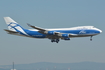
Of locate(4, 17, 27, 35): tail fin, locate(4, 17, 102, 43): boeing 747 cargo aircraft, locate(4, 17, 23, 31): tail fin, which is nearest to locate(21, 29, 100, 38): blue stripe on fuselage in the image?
locate(4, 17, 102, 43): boeing 747 cargo aircraft

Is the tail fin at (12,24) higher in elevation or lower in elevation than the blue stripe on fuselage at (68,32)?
higher

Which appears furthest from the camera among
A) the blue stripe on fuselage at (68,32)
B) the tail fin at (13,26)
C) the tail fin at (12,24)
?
the tail fin at (12,24)

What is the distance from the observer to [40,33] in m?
101

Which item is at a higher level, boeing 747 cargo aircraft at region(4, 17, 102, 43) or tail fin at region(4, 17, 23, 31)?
tail fin at region(4, 17, 23, 31)

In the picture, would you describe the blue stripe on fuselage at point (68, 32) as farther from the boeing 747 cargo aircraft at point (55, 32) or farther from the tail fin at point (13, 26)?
the tail fin at point (13, 26)

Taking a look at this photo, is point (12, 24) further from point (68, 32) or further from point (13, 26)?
point (68, 32)

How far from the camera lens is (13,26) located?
10725 centimetres

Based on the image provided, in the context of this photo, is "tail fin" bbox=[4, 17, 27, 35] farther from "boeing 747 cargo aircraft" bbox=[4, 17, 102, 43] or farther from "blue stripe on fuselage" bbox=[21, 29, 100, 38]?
"blue stripe on fuselage" bbox=[21, 29, 100, 38]

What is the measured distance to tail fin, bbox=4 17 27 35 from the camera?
4132 inches

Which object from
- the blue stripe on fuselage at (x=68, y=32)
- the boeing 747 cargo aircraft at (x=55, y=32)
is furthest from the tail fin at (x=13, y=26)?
the blue stripe on fuselage at (x=68, y=32)

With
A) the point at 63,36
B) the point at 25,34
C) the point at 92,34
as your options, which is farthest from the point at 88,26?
the point at 25,34

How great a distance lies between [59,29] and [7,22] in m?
22.6

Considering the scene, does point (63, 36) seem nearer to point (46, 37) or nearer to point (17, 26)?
point (46, 37)

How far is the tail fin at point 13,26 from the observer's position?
10496cm
